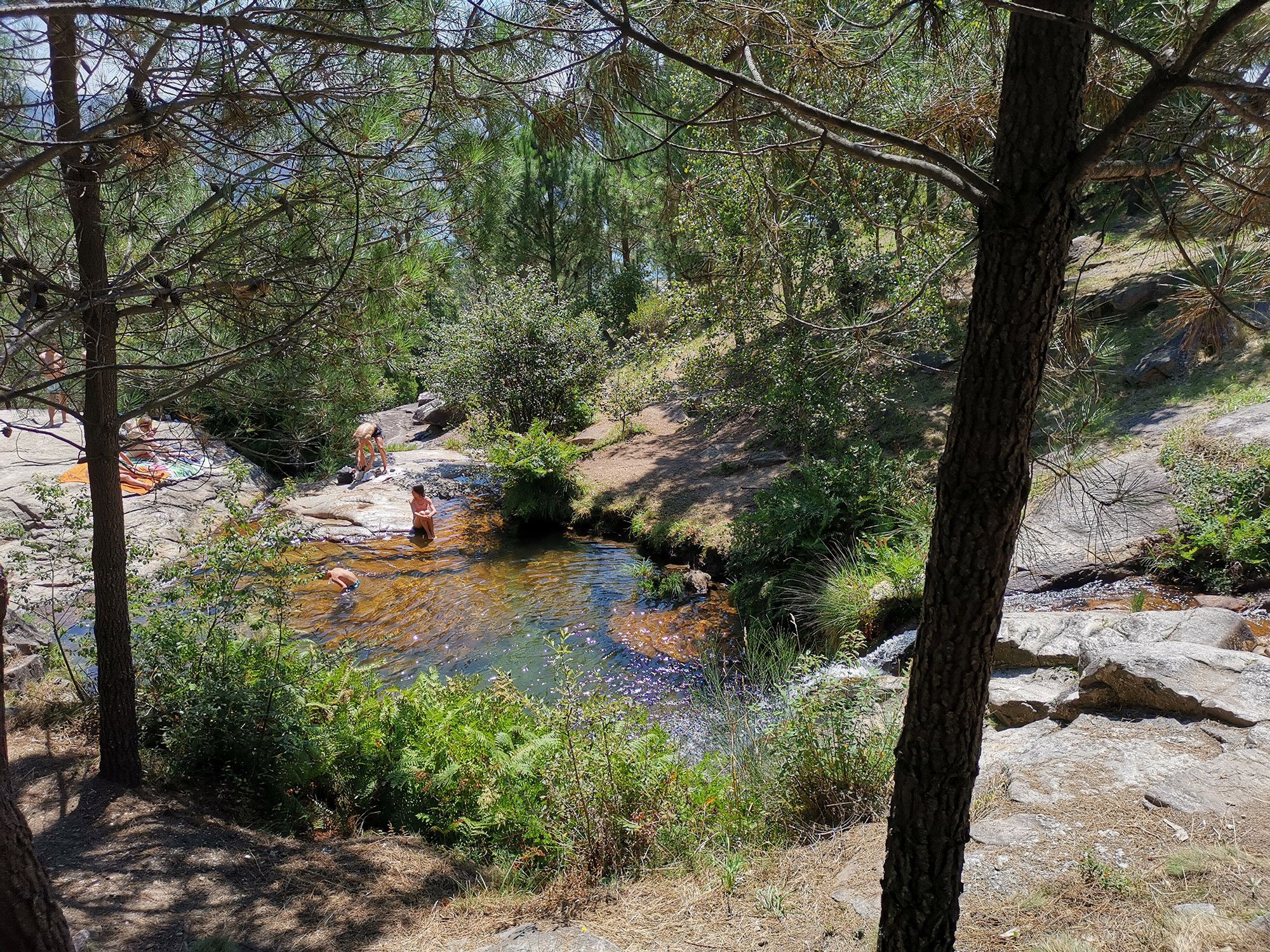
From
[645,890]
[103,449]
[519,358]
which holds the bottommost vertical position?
[645,890]

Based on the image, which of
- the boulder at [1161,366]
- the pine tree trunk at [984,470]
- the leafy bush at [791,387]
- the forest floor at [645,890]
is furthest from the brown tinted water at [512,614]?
the boulder at [1161,366]

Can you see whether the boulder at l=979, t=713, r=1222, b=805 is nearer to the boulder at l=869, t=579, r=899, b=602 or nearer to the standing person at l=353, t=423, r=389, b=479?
the boulder at l=869, t=579, r=899, b=602

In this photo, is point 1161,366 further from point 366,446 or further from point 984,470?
point 366,446

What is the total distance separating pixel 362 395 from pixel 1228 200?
471 centimetres

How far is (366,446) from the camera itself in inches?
598

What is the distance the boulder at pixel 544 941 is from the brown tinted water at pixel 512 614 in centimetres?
312

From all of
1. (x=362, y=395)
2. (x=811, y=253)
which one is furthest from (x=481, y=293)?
(x=362, y=395)

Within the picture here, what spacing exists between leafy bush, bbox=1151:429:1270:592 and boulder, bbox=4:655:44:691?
30.5ft

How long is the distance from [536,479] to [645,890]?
975 cm

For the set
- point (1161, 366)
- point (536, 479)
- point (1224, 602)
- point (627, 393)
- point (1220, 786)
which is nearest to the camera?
point (1220, 786)

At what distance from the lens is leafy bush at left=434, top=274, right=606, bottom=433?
50.5ft

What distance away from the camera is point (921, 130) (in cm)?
308

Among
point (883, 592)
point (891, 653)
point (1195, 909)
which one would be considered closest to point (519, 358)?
point (883, 592)

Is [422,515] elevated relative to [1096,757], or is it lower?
elevated
